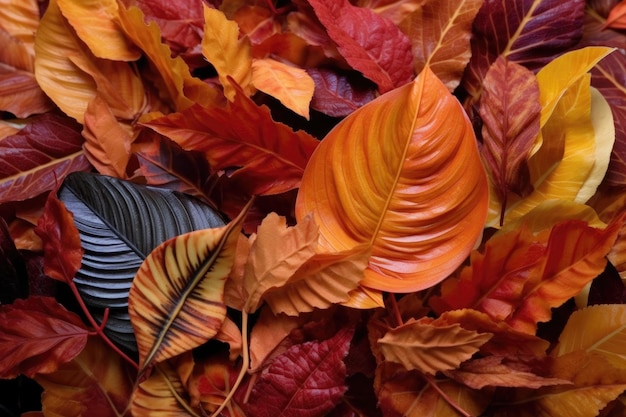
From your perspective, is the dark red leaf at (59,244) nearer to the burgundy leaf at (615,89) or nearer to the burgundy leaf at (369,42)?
the burgundy leaf at (369,42)

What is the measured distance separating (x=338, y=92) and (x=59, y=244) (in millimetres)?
217

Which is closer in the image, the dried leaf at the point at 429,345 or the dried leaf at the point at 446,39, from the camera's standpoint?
the dried leaf at the point at 429,345

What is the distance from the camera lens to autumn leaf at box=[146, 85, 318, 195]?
0.44 m

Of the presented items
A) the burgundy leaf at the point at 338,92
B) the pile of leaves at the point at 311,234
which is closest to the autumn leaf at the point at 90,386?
the pile of leaves at the point at 311,234

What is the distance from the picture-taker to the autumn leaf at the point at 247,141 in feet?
1.44

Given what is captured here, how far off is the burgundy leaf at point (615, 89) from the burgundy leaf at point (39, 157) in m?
0.37

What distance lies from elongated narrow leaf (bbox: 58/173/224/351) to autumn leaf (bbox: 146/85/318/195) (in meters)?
0.04

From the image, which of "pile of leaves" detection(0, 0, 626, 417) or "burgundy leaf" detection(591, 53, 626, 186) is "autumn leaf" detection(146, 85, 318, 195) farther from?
"burgundy leaf" detection(591, 53, 626, 186)

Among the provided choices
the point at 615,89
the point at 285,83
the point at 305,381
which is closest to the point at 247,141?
the point at 285,83

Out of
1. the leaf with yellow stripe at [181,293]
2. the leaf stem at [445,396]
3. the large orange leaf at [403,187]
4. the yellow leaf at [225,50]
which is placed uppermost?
the yellow leaf at [225,50]

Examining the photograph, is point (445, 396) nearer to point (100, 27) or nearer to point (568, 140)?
point (568, 140)

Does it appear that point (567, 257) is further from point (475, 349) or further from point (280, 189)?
point (280, 189)

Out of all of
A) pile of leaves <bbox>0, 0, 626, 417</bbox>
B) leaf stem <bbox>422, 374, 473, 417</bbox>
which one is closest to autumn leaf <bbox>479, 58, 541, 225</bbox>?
pile of leaves <bbox>0, 0, 626, 417</bbox>

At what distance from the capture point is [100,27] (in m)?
0.49
